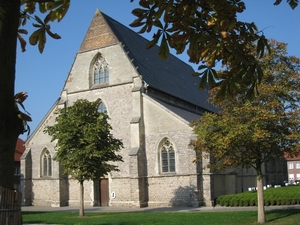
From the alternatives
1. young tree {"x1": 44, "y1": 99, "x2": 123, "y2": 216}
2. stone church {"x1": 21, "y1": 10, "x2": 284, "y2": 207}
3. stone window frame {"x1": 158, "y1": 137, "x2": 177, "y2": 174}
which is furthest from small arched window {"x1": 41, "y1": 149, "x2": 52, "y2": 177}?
young tree {"x1": 44, "y1": 99, "x2": 123, "y2": 216}

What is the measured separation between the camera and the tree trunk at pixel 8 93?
338 cm

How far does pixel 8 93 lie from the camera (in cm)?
344

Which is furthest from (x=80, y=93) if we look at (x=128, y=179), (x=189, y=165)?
(x=189, y=165)

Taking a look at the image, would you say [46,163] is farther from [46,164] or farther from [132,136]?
[132,136]

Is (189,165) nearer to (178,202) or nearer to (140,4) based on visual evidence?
(178,202)

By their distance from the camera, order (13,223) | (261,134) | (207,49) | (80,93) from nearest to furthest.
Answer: (13,223), (207,49), (261,134), (80,93)

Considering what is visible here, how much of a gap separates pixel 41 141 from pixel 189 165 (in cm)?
1434

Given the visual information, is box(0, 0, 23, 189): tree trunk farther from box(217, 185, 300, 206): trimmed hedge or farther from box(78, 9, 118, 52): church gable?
box(78, 9, 118, 52): church gable

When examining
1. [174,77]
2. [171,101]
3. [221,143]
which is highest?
[174,77]

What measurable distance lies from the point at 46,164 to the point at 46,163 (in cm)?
9

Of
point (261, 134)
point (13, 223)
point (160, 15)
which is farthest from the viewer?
point (261, 134)

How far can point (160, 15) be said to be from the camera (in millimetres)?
4559

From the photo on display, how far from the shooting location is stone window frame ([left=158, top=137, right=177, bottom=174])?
29.5 m

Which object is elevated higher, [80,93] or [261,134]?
[80,93]
